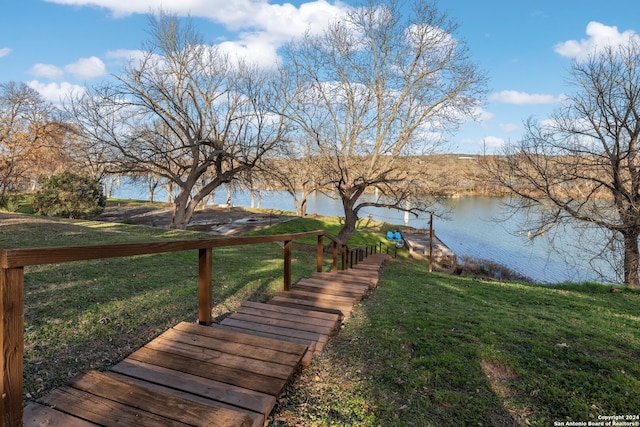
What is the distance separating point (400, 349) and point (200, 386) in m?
1.91

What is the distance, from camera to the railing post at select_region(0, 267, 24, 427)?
5.47 ft

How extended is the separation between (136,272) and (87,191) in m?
18.1

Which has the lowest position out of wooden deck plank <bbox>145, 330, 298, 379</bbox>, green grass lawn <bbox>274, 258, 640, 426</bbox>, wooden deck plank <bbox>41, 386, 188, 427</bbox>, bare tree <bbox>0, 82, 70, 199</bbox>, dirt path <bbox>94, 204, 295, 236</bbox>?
dirt path <bbox>94, 204, 295, 236</bbox>

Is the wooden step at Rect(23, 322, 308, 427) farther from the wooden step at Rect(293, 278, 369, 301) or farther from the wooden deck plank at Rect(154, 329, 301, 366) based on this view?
the wooden step at Rect(293, 278, 369, 301)

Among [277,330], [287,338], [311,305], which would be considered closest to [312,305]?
[311,305]

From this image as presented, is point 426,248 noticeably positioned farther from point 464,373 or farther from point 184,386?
point 184,386

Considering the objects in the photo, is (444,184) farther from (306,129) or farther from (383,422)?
(383,422)

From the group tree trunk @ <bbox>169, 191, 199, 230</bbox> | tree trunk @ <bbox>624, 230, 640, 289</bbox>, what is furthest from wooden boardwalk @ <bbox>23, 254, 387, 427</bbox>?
tree trunk @ <bbox>169, 191, 199, 230</bbox>

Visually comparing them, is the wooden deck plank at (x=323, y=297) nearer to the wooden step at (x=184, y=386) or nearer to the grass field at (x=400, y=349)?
the grass field at (x=400, y=349)

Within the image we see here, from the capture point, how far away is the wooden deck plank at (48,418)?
1868mm

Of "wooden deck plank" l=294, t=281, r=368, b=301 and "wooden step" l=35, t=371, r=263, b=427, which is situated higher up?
"wooden step" l=35, t=371, r=263, b=427

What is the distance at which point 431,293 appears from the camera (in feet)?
23.5

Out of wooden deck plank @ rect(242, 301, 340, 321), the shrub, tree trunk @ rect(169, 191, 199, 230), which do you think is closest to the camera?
wooden deck plank @ rect(242, 301, 340, 321)

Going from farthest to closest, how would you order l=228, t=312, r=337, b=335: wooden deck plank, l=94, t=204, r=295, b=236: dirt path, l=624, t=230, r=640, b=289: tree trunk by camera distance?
1. l=94, t=204, r=295, b=236: dirt path
2. l=624, t=230, r=640, b=289: tree trunk
3. l=228, t=312, r=337, b=335: wooden deck plank
